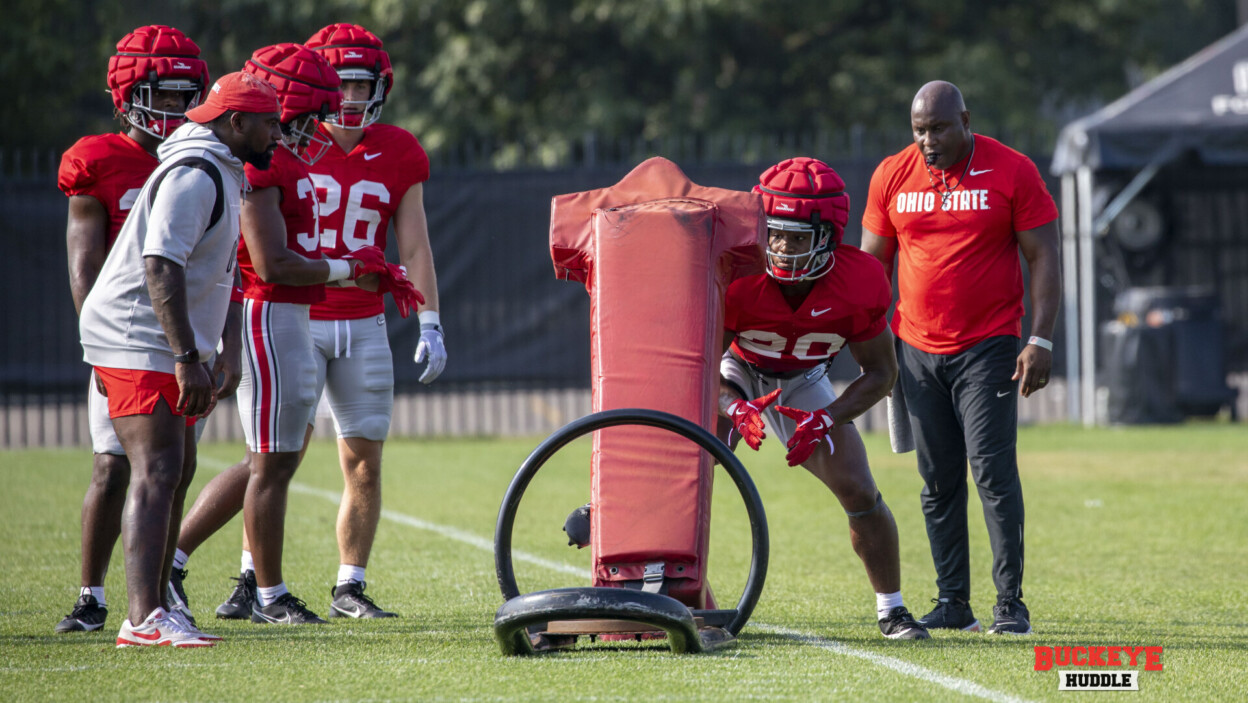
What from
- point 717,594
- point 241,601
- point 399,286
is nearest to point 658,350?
point 399,286

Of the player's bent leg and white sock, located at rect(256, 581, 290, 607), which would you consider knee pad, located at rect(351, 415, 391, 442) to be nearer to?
white sock, located at rect(256, 581, 290, 607)

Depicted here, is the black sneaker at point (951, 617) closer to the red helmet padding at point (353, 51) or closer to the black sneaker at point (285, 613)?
the black sneaker at point (285, 613)

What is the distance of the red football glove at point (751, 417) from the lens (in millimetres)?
4957

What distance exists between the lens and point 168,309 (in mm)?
4891

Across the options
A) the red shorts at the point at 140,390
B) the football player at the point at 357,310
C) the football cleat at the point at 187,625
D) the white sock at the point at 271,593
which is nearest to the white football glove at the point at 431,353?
the football player at the point at 357,310

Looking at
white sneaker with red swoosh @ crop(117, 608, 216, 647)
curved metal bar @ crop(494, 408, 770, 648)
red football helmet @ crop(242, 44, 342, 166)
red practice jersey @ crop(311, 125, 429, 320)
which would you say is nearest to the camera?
curved metal bar @ crop(494, 408, 770, 648)

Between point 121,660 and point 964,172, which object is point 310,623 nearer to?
point 121,660

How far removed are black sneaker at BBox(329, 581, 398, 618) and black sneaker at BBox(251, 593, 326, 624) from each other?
0.19 metres

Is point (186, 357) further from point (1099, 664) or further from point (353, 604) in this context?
point (1099, 664)

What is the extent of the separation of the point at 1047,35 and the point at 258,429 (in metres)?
22.4

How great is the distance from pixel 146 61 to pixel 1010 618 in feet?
12.9

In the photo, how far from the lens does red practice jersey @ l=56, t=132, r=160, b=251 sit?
5492 mm

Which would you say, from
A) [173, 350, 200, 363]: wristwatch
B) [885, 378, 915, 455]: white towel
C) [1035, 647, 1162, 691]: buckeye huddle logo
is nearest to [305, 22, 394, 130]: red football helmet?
[173, 350, 200, 363]: wristwatch

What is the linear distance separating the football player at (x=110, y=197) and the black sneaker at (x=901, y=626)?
2650mm
